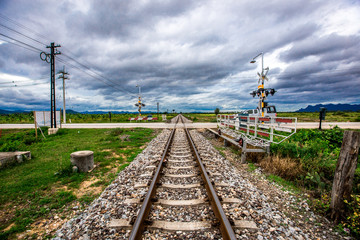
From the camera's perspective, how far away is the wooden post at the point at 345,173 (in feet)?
9.64

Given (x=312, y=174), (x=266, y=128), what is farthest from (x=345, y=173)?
(x=266, y=128)

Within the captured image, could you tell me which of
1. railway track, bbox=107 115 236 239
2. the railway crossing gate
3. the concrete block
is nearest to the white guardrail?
the railway crossing gate

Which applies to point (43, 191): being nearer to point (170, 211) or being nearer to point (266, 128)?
point (170, 211)

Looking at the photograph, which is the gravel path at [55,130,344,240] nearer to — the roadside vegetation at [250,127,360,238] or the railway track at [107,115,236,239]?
the railway track at [107,115,236,239]

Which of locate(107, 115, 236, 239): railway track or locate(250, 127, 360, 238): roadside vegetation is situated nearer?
locate(107, 115, 236, 239): railway track

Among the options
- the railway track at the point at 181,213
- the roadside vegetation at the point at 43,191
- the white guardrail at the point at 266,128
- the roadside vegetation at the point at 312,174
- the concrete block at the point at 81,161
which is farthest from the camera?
the white guardrail at the point at 266,128

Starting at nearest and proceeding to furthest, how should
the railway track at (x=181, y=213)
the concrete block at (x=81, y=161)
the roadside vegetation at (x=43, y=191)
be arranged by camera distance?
the railway track at (x=181, y=213) < the roadside vegetation at (x=43, y=191) < the concrete block at (x=81, y=161)

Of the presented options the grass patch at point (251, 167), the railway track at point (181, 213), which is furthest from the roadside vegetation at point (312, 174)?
the railway track at point (181, 213)

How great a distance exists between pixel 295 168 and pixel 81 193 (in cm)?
634

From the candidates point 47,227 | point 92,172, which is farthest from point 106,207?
point 92,172

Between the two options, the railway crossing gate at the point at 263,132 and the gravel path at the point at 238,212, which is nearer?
the gravel path at the point at 238,212

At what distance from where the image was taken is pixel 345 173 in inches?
118

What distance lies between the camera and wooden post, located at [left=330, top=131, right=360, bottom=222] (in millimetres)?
2938

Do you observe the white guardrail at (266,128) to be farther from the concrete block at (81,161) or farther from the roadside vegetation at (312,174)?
the concrete block at (81,161)
